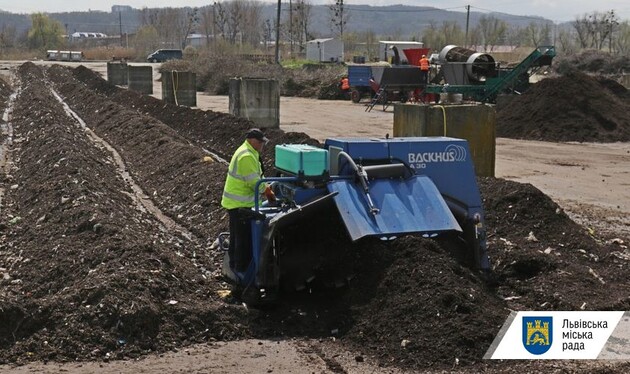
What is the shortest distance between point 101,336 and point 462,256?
3.65 metres

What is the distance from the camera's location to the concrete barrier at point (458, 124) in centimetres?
1331

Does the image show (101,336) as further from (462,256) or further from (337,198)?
(462,256)

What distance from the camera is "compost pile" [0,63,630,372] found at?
6.98 m

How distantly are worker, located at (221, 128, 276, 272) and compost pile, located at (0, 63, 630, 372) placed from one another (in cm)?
55

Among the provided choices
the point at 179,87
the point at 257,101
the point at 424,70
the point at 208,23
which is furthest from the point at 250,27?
the point at 257,101

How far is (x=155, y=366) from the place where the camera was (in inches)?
265

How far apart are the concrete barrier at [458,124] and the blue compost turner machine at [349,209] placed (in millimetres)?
4741

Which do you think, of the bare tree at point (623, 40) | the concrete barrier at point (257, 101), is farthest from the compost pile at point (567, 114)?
the bare tree at point (623, 40)

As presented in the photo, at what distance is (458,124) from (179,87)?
23536mm

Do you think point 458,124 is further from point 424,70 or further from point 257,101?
point 424,70

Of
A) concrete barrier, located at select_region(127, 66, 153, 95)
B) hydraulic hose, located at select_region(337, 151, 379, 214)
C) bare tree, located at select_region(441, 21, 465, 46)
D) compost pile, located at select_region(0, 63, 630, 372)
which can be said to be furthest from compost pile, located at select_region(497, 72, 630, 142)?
bare tree, located at select_region(441, 21, 465, 46)

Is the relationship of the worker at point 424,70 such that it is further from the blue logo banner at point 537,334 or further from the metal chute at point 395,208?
the blue logo banner at point 537,334

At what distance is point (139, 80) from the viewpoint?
45062 mm

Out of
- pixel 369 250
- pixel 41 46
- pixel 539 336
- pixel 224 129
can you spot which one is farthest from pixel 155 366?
pixel 41 46
